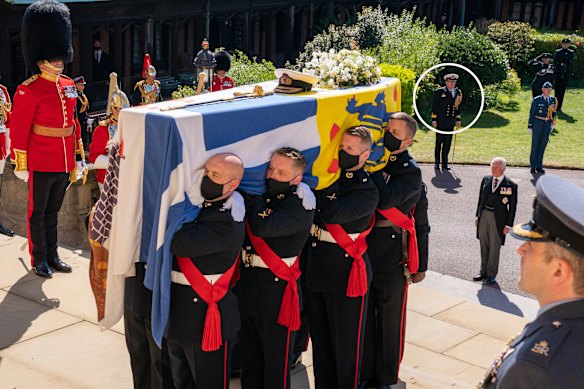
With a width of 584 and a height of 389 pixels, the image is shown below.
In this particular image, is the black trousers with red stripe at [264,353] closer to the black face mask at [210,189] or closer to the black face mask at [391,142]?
the black face mask at [210,189]

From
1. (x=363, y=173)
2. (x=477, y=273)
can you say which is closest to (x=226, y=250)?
(x=363, y=173)

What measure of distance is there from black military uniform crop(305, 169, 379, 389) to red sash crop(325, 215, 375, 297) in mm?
→ 28

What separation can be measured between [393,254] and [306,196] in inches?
36.6

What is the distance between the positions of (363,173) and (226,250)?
1139 mm

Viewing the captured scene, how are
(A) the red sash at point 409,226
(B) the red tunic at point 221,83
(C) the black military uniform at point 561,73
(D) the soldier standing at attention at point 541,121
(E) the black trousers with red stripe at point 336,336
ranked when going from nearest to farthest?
(E) the black trousers with red stripe at point 336,336
(A) the red sash at point 409,226
(B) the red tunic at point 221,83
(D) the soldier standing at attention at point 541,121
(C) the black military uniform at point 561,73

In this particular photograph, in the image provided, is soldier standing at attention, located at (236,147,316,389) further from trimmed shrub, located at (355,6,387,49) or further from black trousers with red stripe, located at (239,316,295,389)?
trimmed shrub, located at (355,6,387,49)

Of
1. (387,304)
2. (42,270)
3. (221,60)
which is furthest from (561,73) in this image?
(387,304)

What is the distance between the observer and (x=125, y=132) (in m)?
4.82

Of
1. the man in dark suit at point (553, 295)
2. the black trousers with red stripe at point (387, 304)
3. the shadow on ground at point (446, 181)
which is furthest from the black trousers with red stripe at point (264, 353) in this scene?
the shadow on ground at point (446, 181)

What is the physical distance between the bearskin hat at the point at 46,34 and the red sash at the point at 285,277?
2.94m

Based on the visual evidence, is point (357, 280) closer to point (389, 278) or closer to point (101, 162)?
point (389, 278)

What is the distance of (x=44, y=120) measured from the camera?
23.5 ft

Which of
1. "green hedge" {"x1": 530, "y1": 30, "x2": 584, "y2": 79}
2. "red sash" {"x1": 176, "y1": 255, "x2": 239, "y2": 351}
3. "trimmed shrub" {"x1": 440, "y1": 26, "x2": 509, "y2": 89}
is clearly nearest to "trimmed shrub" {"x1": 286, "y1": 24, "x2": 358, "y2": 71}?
"trimmed shrub" {"x1": 440, "y1": 26, "x2": 509, "y2": 89}

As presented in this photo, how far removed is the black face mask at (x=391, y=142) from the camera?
19.0 feet
